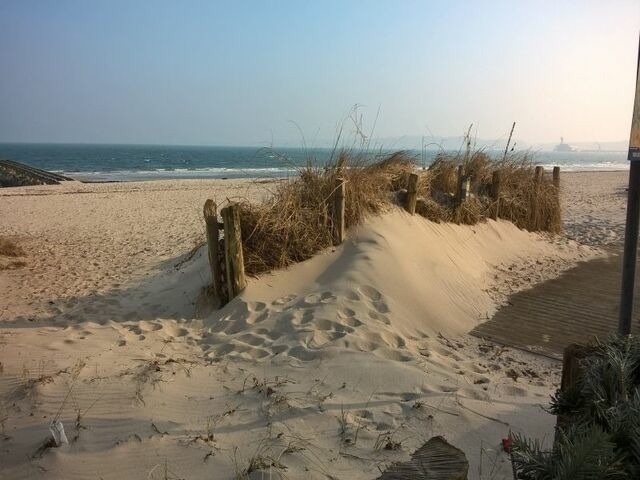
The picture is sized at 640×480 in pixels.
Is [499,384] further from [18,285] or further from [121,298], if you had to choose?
[18,285]

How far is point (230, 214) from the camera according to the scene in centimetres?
569

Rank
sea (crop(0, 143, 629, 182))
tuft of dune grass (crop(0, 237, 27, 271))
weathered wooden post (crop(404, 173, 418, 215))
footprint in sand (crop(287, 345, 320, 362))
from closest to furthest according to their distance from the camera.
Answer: footprint in sand (crop(287, 345, 320, 362)) < sea (crop(0, 143, 629, 182)) < weathered wooden post (crop(404, 173, 418, 215)) < tuft of dune grass (crop(0, 237, 27, 271))

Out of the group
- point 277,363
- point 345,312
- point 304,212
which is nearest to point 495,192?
point 304,212

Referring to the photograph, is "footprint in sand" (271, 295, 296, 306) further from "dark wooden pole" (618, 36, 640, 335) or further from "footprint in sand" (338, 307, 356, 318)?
"dark wooden pole" (618, 36, 640, 335)

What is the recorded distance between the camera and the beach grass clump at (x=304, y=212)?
645cm

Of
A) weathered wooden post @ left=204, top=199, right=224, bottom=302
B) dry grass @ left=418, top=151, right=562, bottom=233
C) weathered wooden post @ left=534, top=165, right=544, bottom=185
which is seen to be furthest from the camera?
weathered wooden post @ left=534, top=165, right=544, bottom=185

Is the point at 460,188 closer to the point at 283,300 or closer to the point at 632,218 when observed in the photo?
the point at 283,300

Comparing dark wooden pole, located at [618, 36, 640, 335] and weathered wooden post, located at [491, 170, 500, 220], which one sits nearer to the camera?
dark wooden pole, located at [618, 36, 640, 335]

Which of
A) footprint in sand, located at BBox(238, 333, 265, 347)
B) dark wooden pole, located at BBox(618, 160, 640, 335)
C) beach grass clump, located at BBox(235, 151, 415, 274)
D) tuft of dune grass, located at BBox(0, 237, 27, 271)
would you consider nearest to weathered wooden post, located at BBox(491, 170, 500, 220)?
beach grass clump, located at BBox(235, 151, 415, 274)

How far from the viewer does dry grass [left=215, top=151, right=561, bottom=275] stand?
6.49 m

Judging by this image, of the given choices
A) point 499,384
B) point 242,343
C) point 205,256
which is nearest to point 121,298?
point 205,256

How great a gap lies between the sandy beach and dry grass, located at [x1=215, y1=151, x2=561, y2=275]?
32 cm

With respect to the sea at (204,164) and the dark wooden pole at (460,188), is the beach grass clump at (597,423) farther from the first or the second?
the dark wooden pole at (460,188)

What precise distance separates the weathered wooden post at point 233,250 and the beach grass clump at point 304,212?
39cm
